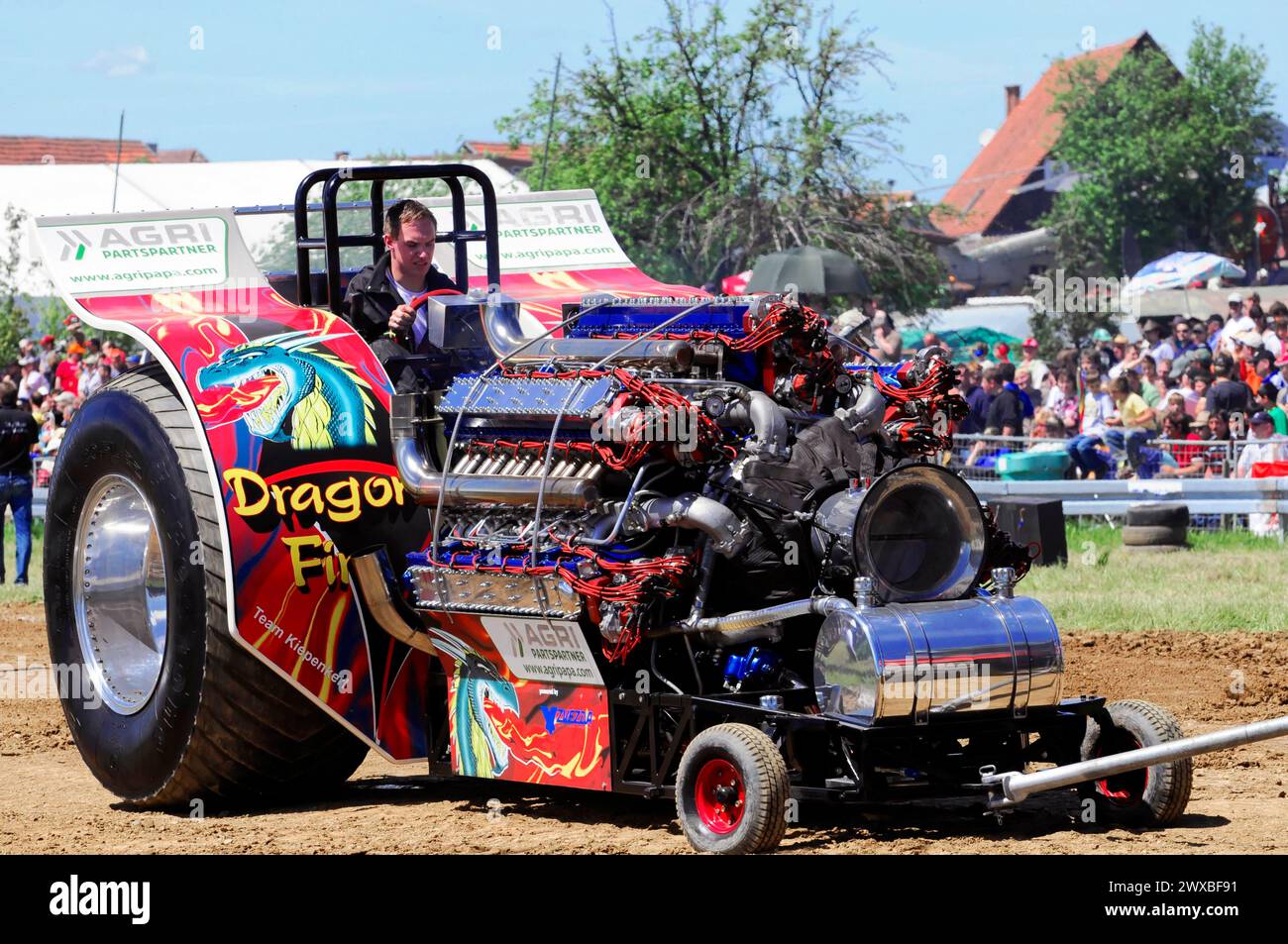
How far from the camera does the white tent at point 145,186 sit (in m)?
36.4

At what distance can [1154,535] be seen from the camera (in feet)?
51.3

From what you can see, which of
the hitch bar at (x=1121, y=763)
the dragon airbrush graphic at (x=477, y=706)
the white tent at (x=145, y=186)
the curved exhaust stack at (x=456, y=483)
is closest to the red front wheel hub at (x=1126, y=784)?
the hitch bar at (x=1121, y=763)

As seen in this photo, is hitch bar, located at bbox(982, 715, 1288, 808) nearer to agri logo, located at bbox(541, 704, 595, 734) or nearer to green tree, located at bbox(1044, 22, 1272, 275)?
agri logo, located at bbox(541, 704, 595, 734)

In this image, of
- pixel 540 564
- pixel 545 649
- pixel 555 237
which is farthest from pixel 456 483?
pixel 555 237

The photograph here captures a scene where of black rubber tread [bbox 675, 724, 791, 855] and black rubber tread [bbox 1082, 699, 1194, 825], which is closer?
black rubber tread [bbox 675, 724, 791, 855]

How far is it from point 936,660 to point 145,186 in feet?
110

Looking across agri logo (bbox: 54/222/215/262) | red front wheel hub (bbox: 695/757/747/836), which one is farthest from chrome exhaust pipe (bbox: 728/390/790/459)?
agri logo (bbox: 54/222/215/262)

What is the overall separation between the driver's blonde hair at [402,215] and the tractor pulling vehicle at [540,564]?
6.7 inches

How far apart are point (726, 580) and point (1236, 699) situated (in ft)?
14.5

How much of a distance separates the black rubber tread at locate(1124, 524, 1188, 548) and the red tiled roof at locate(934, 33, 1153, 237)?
44731 millimetres

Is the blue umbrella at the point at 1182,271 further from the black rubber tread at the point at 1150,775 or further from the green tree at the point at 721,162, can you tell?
the black rubber tread at the point at 1150,775

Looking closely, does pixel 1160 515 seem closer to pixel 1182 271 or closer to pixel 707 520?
pixel 707 520

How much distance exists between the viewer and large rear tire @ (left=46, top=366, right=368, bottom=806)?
24.9 ft

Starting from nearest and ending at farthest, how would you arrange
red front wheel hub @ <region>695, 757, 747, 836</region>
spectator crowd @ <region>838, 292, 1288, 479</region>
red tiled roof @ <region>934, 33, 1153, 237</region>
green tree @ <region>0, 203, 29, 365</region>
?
red front wheel hub @ <region>695, 757, 747, 836</region>, spectator crowd @ <region>838, 292, 1288, 479</region>, green tree @ <region>0, 203, 29, 365</region>, red tiled roof @ <region>934, 33, 1153, 237</region>
